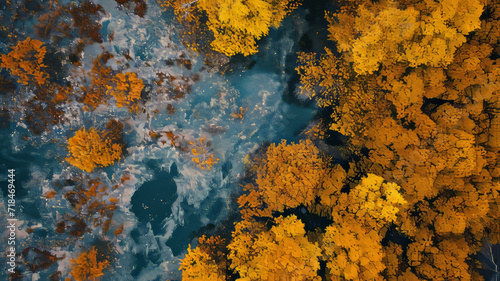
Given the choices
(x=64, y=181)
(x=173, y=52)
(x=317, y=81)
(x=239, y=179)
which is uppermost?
(x=317, y=81)

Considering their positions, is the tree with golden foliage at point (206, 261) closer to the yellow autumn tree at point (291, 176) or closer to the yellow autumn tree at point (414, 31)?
the yellow autumn tree at point (291, 176)

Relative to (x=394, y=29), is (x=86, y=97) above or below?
below

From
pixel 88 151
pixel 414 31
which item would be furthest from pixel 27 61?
pixel 414 31

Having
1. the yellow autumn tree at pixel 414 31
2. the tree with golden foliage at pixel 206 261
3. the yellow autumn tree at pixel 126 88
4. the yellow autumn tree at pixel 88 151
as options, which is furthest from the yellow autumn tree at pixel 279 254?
the yellow autumn tree at pixel 126 88

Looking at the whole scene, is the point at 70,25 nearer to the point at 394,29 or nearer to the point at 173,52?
the point at 173,52

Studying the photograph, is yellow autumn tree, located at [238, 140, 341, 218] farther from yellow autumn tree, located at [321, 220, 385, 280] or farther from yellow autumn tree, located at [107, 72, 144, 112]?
yellow autumn tree, located at [107, 72, 144, 112]

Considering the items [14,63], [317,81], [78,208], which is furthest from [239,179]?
[14,63]

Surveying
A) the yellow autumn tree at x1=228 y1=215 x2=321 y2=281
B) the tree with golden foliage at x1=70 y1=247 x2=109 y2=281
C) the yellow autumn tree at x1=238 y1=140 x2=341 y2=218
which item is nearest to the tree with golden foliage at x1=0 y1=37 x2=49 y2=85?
the tree with golden foliage at x1=70 y1=247 x2=109 y2=281
